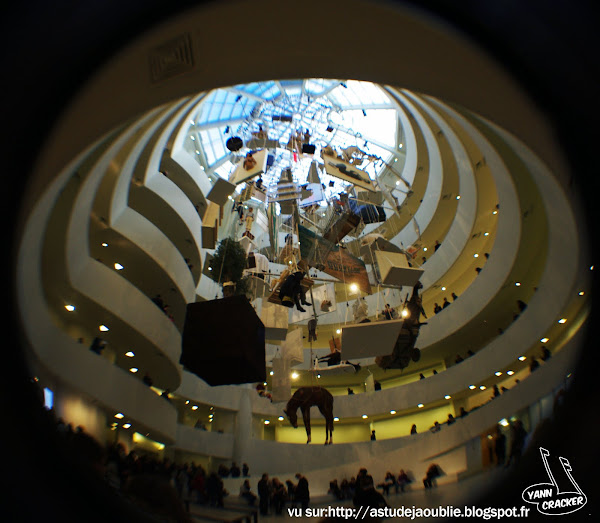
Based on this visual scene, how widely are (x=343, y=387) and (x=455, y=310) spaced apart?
357 inches

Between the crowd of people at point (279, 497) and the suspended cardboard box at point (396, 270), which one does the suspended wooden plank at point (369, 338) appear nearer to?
the suspended cardboard box at point (396, 270)

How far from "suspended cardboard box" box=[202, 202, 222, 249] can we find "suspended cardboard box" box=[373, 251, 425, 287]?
3699 millimetres

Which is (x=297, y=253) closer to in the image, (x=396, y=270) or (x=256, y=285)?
(x=256, y=285)

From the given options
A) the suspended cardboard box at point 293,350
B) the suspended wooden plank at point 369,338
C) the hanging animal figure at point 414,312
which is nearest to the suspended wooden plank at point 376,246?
the hanging animal figure at point 414,312

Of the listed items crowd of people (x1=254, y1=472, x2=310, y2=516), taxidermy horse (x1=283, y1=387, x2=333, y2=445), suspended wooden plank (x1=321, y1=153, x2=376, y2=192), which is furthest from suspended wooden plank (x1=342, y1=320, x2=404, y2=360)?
crowd of people (x1=254, y1=472, x2=310, y2=516)

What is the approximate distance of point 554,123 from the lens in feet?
5.96

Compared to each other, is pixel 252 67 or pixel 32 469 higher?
pixel 252 67

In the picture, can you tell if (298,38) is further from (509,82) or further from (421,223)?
(421,223)

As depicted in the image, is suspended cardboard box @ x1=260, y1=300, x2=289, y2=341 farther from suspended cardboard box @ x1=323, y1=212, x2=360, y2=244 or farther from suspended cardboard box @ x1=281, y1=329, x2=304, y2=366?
suspended cardboard box @ x1=323, y1=212, x2=360, y2=244

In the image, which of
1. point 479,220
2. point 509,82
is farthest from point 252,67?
point 479,220

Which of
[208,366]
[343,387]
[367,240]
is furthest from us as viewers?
[343,387]

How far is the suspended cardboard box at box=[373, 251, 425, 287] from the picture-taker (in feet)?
21.6

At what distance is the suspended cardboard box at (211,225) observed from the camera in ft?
26.7

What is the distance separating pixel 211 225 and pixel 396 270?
4.12 meters
